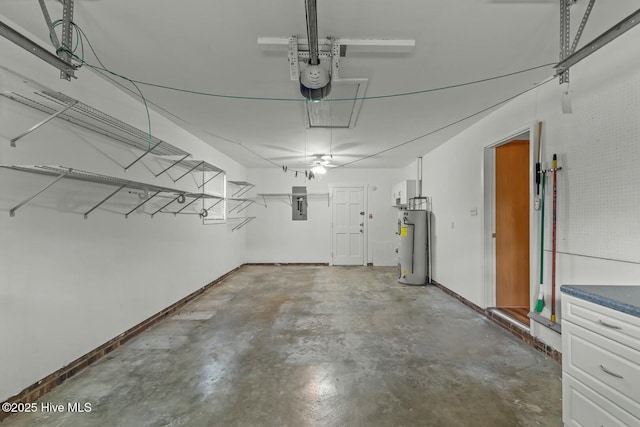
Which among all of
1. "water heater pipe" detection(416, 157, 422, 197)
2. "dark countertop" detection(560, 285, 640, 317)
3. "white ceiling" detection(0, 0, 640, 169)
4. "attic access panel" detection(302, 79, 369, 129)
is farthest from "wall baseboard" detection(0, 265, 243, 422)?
"water heater pipe" detection(416, 157, 422, 197)

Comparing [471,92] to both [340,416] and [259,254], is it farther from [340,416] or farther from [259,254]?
[259,254]

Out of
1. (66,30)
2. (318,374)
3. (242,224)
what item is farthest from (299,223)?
(66,30)

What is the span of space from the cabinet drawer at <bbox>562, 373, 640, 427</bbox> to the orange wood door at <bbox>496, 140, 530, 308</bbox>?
1896mm

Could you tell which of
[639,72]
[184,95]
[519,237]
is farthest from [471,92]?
[184,95]

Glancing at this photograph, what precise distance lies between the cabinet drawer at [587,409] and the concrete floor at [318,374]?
0.26 m

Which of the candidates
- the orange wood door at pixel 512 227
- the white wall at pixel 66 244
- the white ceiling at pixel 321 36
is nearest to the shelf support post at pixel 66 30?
the white ceiling at pixel 321 36

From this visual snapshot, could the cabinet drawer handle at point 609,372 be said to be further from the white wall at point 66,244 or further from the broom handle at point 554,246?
the white wall at point 66,244

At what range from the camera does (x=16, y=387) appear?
1.65m

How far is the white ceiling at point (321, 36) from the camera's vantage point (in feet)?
5.04

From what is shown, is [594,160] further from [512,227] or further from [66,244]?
[66,244]

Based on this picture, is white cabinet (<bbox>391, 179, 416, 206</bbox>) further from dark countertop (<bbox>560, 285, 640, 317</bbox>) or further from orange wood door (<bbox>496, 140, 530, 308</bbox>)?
dark countertop (<bbox>560, 285, 640, 317</bbox>)

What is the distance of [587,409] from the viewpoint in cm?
134

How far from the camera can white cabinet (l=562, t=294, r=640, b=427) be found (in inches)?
46.1

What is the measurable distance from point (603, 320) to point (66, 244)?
10.9 feet
